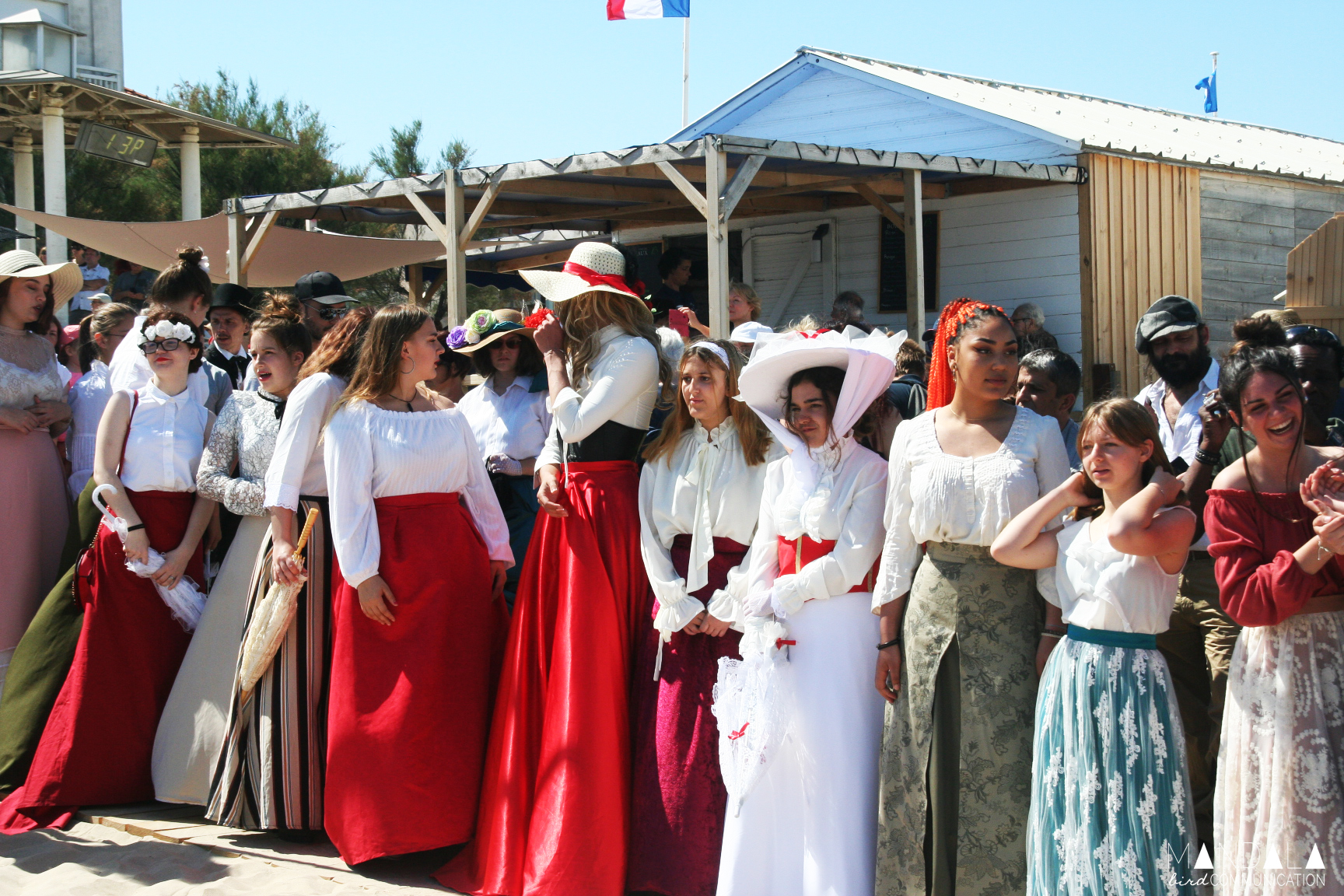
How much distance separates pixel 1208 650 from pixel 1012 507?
49.8 inches

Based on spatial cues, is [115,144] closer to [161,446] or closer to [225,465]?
[161,446]

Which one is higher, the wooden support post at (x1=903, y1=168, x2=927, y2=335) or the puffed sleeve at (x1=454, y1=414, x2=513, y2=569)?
the wooden support post at (x1=903, y1=168, x2=927, y2=335)

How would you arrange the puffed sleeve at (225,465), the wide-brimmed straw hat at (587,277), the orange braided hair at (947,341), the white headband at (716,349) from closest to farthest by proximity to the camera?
1. the orange braided hair at (947,341)
2. the white headband at (716,349)
3. the wide-brimmed straw hat at (587,277)
4. the puffed sleeve at (225,465)

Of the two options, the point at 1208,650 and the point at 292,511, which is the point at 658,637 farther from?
the point at 1208,650

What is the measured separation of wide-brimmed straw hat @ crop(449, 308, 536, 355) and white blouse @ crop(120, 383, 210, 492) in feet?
3.88

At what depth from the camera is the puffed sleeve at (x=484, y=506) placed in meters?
4.30

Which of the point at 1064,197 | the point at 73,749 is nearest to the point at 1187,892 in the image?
the point at 73,749

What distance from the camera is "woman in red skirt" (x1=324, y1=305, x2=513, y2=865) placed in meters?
3.96

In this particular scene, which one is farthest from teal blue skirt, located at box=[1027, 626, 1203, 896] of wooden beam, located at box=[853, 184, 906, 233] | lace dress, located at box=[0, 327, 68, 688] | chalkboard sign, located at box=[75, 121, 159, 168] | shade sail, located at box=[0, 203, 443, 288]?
chalkboard sign, located at box=[75, 121, 159, 168]

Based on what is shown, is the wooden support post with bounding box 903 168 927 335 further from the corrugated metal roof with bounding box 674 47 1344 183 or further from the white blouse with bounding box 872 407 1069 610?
the white blouse with bounding box 872 407 1069 610

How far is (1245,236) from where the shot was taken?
11242 mm

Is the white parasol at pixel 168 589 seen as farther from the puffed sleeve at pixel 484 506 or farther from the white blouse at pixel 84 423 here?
the puffed sleeve at pixel 484 506

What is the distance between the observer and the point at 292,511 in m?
4.21

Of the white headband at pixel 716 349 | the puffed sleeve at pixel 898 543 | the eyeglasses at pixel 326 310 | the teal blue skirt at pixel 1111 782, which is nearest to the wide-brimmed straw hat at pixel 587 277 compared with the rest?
the white headband at pixel 716 349
